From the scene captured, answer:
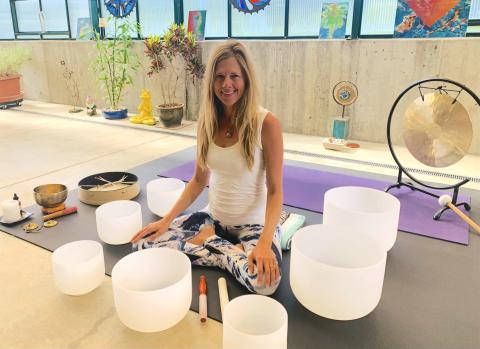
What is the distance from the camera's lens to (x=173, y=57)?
4840 millimetres

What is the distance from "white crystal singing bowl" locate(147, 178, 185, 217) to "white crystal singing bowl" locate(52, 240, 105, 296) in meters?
0.58

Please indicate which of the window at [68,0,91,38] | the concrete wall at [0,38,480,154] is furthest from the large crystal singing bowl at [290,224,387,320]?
the window at [68,0,91,38]

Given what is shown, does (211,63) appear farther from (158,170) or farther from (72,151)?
(72,151)

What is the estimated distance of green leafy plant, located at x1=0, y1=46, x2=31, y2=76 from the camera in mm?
5859

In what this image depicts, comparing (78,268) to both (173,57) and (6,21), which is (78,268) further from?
(6,21)

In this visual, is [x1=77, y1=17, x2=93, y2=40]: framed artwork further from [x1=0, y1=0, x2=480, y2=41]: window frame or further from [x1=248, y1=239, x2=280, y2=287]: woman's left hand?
[x1=248, y1=239, x2=280, y2=287]: woman's left hand

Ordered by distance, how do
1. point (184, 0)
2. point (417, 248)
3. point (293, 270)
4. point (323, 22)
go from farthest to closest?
point (184, 0) → point (323, 22) → point (417, 248) → point (293, 270)

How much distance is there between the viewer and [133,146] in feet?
12.6

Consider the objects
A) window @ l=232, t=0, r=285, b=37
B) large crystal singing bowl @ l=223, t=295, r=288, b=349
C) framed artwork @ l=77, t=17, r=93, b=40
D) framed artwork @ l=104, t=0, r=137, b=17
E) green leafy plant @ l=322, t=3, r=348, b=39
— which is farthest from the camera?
framed artwork @ l=77, t=17, r=93, b=40

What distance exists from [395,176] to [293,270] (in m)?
1.88

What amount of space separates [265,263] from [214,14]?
13.4 feet

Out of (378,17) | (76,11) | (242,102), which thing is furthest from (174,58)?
(242,102)

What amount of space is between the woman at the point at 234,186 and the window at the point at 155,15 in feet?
13.1

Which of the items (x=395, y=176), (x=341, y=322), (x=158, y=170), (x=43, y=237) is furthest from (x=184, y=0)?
(x=341, y=322)
